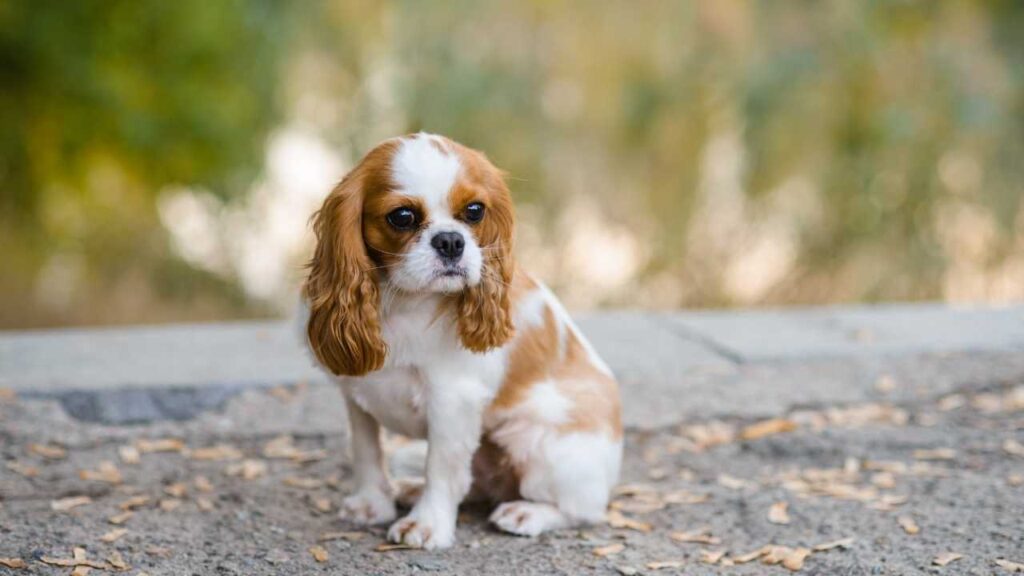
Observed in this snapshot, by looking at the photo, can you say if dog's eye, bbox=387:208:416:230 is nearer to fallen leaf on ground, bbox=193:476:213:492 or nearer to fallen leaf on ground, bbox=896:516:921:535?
fallen leaf on ground, bbox=193:476:213:492

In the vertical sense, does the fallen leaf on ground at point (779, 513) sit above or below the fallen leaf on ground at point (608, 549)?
above

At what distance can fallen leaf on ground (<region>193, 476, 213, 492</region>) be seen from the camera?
3369 mm

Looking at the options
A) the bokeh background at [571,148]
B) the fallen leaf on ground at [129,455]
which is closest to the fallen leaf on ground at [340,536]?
the fallen leaf on ground at [129,455]

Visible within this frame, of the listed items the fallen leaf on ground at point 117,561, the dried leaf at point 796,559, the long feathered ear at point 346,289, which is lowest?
the fallen leaf on ground at point 117,561

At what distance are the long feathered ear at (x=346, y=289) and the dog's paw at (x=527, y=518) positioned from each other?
607 mm

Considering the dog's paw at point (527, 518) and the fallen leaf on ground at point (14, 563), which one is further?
the dog's paw at point (527, 518)

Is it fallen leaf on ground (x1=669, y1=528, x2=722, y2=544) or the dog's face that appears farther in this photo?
fallen leaf on ground (x1=669, y1=528, x2=722, y2=544)

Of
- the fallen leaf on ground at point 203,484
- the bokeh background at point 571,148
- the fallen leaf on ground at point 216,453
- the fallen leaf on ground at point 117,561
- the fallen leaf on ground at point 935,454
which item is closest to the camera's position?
the fallen leaf on ground at point 117,561

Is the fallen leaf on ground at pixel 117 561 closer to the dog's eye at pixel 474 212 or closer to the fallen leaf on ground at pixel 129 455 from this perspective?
the fallen leaf on ground at pixel 129 455

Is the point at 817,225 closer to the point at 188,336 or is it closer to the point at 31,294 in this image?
the point at 188,336

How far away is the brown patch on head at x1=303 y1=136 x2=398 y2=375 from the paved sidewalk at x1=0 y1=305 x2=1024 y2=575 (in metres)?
0.57

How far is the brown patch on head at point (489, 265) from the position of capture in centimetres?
272

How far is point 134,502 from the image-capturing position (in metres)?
3.19

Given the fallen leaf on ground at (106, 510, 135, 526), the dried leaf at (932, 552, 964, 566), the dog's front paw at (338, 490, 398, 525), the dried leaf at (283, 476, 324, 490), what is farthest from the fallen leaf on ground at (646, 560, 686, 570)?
the fallen leaf on ground at (106, 510, 135, 526)
